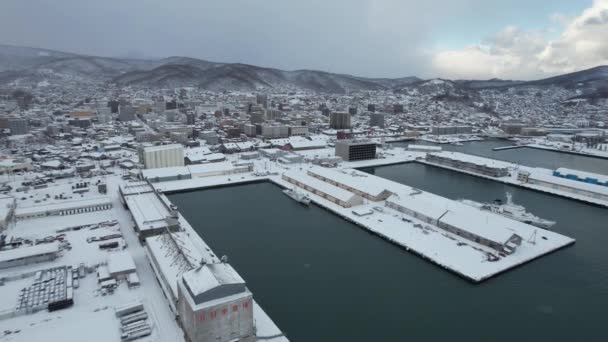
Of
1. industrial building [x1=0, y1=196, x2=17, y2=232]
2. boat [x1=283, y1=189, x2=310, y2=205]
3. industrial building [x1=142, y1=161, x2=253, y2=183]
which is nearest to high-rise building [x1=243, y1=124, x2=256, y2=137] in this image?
industrial building [x1=142, y1=161, x2=253, y2=183]

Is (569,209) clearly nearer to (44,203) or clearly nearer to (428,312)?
(428,312)

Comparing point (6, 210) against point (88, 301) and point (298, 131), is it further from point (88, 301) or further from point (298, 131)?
point (298, 131)

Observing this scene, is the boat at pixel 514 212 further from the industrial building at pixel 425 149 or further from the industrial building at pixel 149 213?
the industrial building at pixel 149 213

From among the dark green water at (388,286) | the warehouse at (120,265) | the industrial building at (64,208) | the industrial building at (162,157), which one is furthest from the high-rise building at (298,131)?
the warehouse at (120,265)

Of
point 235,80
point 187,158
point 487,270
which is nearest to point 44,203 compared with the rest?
point 187,158

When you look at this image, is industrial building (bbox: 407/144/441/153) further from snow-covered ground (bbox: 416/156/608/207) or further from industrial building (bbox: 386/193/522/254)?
industrial building (bbox: 386/193/522/254)

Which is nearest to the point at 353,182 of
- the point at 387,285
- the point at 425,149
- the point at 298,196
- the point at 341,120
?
the point at 298,196
